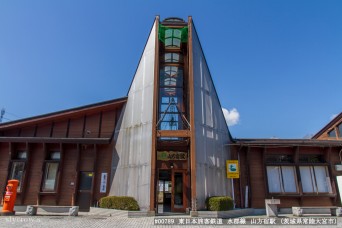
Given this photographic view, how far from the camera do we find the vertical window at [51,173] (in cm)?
1585

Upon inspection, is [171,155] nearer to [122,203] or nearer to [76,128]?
[122,203]

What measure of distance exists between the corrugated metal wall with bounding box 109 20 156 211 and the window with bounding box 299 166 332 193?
11.3 m

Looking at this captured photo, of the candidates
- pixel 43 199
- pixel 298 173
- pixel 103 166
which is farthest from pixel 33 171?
pixel 298 173

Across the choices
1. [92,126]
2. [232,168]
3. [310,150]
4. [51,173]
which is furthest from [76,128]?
[310,150]

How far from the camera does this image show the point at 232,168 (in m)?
15.9

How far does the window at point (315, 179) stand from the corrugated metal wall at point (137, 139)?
1131cm

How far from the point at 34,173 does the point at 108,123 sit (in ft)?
19.9

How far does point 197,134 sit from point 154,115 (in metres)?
2.94

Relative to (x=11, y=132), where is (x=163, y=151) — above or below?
below

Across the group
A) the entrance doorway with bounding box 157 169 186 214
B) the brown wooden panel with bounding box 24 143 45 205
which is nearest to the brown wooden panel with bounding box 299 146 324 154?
the entrance doorway with bounding box 157 169 186 214

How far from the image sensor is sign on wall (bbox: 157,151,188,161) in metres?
14.7

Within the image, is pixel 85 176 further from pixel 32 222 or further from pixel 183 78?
pixel 183 78

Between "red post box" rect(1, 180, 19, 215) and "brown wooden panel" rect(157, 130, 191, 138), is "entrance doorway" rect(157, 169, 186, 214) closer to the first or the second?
"brown wooden panel" rect(157, 130, 191, 138)

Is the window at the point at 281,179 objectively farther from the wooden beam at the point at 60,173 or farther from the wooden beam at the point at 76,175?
the wooden beam at the point at 60,173
